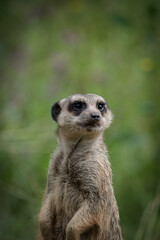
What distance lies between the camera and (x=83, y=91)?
25.4 ft

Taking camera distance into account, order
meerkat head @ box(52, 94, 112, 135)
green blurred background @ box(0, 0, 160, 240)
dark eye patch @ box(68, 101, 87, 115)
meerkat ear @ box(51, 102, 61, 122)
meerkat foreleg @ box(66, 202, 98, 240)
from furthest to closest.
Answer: green blurred background @ box(0, 0, 160, 240) < meerkat ear @ box(51, 102, 61, 122) < dark eye patch @ box(68, 101, 87, 115) < meerkat head @ box(52, 94, 112, 135) < meerkat foreleg @ box(66, 202, 98, 240)

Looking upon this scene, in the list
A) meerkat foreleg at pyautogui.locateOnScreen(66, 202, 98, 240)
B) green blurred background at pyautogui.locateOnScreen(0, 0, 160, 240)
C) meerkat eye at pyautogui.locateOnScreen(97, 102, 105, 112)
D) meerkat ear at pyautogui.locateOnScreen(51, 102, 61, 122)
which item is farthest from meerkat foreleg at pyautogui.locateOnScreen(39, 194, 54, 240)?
green blurred background at pyautogui.locateOnScreen(0, 0, 160, 240)

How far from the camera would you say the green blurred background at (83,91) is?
6.41 metres

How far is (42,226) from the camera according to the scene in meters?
4.52

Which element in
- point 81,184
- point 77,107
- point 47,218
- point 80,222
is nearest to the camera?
point 80,222

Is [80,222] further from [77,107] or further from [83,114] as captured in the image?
[77,107]

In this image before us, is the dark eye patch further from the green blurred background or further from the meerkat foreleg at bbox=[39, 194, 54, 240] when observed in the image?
the green blurred background

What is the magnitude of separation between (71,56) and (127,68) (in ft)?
3.29

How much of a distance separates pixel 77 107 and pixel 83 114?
19cm

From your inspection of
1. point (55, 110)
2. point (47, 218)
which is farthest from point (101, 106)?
point (47, 218)

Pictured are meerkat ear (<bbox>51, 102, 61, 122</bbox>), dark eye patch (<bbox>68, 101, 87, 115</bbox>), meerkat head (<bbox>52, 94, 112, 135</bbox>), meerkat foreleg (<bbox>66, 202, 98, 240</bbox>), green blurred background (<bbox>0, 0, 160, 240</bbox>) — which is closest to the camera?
meerkat foreleg (<bbox>66, 202, 98, 240</bbox>)

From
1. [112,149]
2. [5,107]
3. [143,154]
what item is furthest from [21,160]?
[143,154]

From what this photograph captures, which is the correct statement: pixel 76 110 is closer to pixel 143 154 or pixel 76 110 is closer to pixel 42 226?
pixel 42 226

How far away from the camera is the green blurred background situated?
6.41 m
